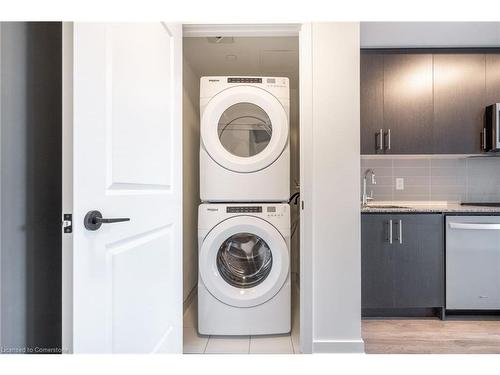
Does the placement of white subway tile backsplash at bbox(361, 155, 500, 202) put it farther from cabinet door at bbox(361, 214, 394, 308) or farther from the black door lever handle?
the black door lever handle

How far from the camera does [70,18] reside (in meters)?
0.30

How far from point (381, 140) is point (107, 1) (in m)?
2.26

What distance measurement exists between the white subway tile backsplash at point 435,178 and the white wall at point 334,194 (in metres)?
1.12

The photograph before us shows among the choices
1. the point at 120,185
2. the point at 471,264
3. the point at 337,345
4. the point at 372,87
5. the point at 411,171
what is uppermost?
the point at 372,87

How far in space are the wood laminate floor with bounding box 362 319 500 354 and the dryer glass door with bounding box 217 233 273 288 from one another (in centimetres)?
80

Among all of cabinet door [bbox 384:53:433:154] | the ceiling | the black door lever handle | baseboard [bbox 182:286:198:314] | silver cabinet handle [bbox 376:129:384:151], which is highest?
the ceiling

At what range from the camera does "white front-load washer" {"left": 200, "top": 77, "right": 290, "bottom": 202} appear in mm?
1791

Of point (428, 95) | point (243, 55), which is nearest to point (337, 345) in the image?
point (428, 95)

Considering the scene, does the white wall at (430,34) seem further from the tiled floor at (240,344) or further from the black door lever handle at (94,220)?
the tiled floor at (240,344)

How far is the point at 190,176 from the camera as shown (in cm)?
233

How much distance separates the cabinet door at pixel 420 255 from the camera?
2021 mm

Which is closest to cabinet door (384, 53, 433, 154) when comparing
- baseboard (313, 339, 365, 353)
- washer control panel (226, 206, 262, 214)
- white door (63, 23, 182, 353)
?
washer control panel (226, 206, 262, 214)

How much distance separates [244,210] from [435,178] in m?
1.92

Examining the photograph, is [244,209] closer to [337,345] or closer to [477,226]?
[337,345]
